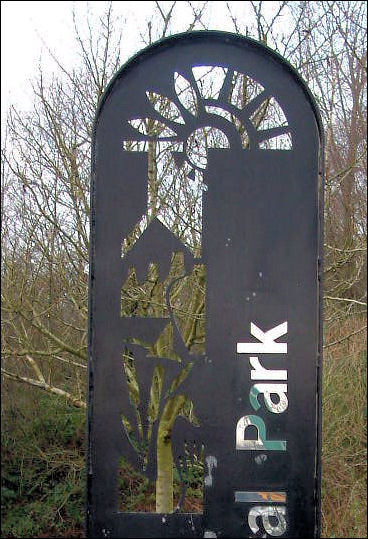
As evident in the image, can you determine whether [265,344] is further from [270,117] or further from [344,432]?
[344,432]

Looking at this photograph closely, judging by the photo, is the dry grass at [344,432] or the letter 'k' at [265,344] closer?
the letter 'k' at [265,344]

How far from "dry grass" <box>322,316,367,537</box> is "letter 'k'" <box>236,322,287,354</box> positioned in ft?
6.90

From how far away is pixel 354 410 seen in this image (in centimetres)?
Answer: 453

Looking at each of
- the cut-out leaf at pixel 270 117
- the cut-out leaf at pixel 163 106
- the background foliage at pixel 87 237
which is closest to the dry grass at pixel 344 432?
the background foliage at pixel 87 237

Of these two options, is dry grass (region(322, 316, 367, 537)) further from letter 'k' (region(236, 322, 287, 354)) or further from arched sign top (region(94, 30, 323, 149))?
arched sign top (region(94, 30, 323, 149))

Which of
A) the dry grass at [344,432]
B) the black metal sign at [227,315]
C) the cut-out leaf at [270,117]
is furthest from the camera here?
the dry grass at [344,432]

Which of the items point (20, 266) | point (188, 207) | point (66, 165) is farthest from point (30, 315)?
point (188, 207)

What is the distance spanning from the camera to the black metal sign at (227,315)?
2.20m

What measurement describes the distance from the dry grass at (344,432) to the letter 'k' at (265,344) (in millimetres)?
2103

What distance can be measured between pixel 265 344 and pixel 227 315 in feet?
0.57

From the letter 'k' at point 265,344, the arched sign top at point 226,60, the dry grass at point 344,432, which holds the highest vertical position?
the arched sign top at point 226,60

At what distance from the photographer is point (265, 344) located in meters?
2.22

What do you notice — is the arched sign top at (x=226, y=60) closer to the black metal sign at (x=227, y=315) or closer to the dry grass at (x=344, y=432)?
the black metal sign at (x=227, y=315)

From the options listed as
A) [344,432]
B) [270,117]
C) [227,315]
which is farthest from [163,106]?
[344,432]
